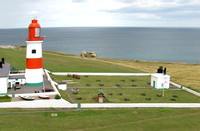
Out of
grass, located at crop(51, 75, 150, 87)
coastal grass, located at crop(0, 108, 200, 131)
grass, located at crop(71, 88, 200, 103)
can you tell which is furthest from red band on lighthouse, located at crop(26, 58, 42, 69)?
coastal grass, located at crop(0, 108, 200, 131)

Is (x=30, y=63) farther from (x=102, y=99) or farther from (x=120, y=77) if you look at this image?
(x=120, y=77)

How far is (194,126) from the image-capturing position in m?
23.8

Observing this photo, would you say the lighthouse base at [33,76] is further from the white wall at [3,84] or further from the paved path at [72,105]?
the paved path at [72,105]

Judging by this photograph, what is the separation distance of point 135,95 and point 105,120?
43.6 ft

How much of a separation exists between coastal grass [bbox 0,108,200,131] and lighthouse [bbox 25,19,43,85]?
1195 cm

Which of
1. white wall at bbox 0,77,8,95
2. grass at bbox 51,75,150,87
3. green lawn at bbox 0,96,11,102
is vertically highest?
white wall at bbox 0,77,8,95

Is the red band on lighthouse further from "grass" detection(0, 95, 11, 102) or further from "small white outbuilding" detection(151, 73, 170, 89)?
"small white outbuilding" detection(151, 73, 170, 89)

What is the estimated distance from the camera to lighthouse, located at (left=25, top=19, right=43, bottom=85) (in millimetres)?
34844

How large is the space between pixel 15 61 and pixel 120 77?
27.0 metres

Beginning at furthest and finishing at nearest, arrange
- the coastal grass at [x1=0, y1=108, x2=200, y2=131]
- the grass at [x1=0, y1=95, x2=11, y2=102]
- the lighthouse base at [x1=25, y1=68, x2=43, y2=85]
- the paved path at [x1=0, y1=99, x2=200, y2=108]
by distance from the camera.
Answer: the lighthouse base at [x1=25, y1=68, x2=43, y2=85], the grass at [x1=0, y1=95, x2=11, y2=102], the paved path at [x1=0, y1=99, x2=200, y2=108], the coastal grass at [x1=0, y1=108, x2=200, y2=131]

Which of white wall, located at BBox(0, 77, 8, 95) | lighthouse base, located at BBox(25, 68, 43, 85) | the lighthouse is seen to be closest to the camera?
white wall, located at BBox(0, 77, 8, 95)

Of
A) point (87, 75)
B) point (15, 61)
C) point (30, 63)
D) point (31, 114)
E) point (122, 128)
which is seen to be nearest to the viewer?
point (122, 128)

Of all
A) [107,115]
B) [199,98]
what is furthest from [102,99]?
[199,98]

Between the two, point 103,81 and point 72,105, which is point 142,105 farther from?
point 103,81
